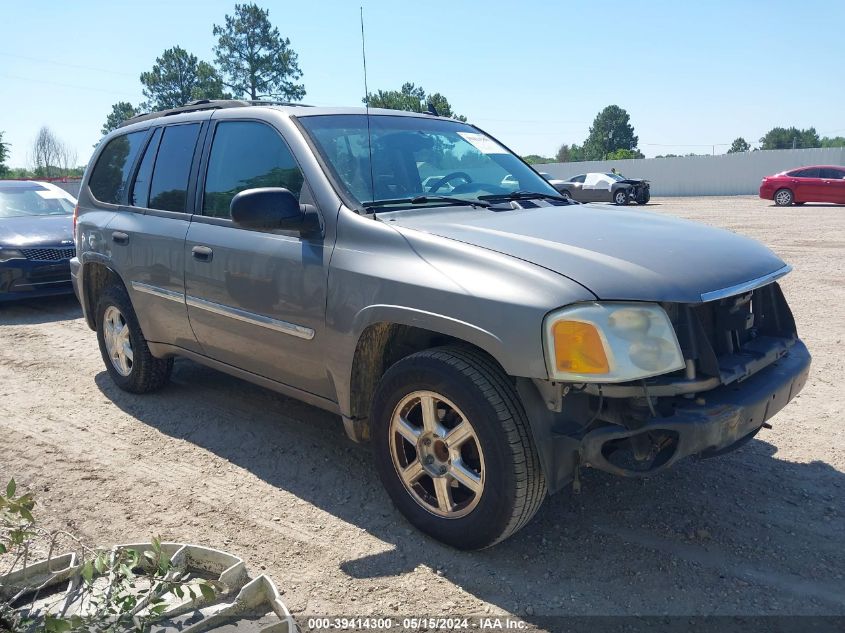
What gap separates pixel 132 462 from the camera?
3.96 metres

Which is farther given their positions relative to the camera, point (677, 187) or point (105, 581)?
point (677, 187)

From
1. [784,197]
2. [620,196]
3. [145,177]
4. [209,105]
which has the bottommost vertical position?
[784,197]

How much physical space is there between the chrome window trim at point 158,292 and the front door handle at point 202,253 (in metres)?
0.31

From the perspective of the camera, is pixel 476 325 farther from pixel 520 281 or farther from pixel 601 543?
pixel 601 543

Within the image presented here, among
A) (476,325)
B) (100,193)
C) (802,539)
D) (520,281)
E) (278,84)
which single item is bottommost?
(802,539)

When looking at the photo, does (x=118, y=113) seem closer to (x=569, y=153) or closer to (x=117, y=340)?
(x=569, y=153)

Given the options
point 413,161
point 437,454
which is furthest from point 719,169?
point 437,454

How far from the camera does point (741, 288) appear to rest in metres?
2.85

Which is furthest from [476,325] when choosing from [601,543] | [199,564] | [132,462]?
[132,462]

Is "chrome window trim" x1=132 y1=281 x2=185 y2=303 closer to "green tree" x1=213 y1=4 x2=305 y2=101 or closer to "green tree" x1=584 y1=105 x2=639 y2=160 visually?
"green tree" x1=213 y1=4 x2=305 y2=101

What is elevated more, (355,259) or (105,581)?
(355,259)

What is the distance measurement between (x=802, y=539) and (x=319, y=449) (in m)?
2.46

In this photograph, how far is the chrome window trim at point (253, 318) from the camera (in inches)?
135

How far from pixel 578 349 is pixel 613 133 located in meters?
111
